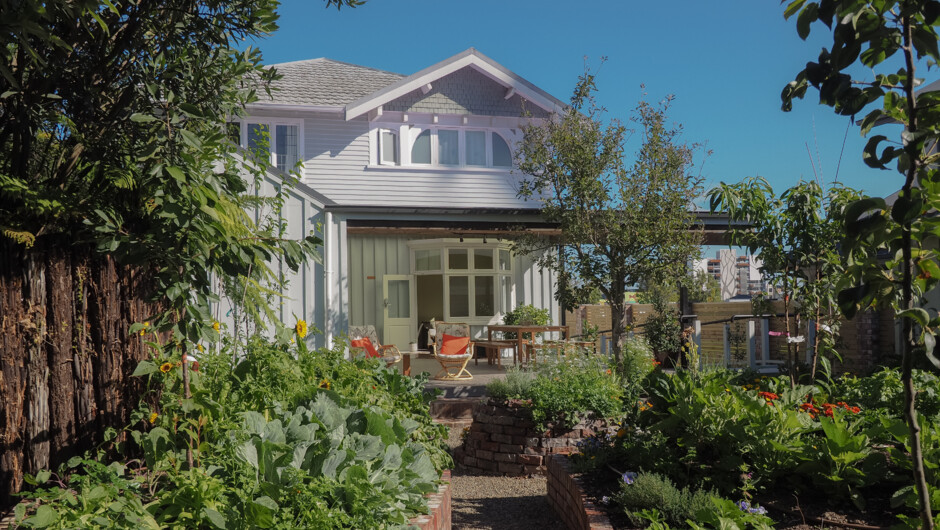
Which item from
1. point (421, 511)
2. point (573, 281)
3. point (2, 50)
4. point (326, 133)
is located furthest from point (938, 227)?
point (326, 133)

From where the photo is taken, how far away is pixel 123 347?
3.54 m

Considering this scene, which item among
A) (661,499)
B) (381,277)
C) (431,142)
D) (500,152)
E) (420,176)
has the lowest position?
(661,499)

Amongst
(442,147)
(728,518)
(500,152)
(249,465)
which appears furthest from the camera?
(500,152)

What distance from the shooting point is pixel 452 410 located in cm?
858

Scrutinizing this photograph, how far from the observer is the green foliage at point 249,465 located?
2607mm

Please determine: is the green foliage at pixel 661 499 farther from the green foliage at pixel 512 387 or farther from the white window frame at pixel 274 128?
the white window frame at pixel 274 128

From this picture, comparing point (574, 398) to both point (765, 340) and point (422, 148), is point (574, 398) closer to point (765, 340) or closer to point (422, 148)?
point (765, 340)

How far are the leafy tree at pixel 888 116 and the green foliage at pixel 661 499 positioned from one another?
1.84 metres

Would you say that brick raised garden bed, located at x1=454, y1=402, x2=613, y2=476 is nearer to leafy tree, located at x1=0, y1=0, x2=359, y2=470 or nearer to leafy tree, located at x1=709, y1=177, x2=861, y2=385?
leafy tree, located at x1=709, y1=177, x2=861, y2=385

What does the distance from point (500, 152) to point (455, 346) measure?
5.20 meters

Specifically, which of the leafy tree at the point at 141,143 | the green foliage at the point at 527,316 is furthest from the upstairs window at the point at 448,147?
the leafy tree at the point at 141,143

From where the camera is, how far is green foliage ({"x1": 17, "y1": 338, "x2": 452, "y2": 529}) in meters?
2.61

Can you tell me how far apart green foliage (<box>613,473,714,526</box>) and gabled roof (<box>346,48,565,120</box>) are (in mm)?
11491

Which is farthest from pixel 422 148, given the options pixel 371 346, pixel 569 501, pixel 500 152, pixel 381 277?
pixel 569 501
